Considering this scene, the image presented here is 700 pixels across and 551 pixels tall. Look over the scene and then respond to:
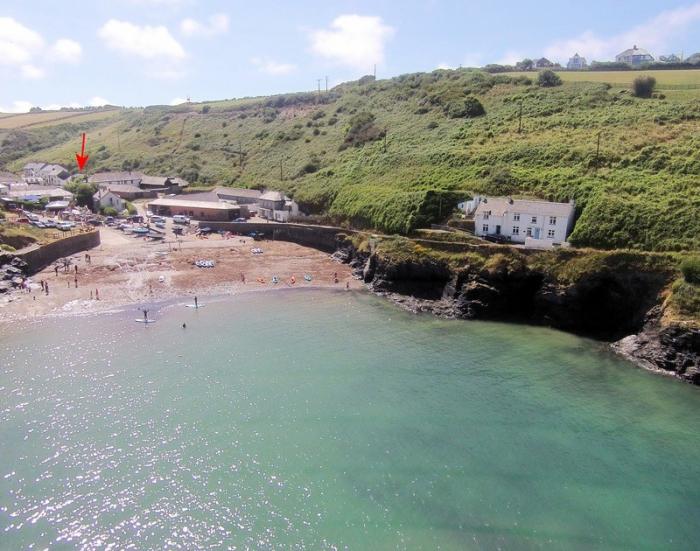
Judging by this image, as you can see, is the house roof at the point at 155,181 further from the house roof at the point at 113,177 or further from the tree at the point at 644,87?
the tree at the point at 644,87

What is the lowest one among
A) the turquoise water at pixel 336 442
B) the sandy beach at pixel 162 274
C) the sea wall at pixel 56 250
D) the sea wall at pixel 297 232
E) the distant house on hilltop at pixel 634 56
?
the turquoise water at pixel 336 442

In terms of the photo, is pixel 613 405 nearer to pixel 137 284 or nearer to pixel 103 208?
pixel 137 284

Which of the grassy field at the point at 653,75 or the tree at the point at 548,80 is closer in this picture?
the grassy field at the point at 653,75

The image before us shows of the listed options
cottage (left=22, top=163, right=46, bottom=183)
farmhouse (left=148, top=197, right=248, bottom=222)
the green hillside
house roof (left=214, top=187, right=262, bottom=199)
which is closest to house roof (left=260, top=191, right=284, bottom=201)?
the green hillside

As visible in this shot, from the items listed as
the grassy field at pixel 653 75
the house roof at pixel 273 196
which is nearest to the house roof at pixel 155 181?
the house roof at pixel 273 196

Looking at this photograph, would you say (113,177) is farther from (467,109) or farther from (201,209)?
(467,109)

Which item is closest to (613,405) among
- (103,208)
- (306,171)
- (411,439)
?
(411,439)

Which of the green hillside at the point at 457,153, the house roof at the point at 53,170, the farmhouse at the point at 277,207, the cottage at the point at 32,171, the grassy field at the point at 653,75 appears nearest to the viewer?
the green hillside at the point at 457,153
